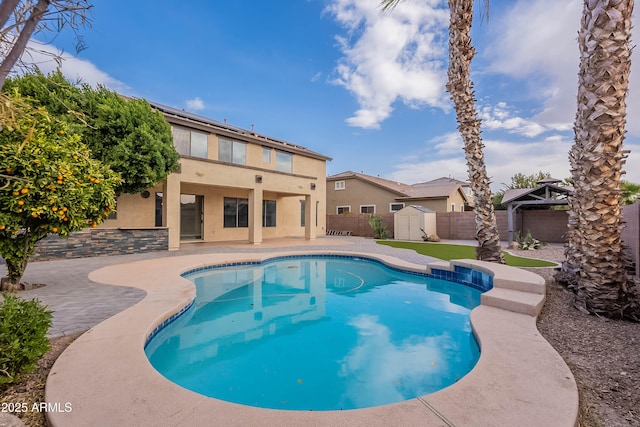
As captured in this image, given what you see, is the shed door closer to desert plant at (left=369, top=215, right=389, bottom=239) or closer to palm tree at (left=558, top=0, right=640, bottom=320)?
desert plant at (left=369, top=215, right=389, bottom=239)

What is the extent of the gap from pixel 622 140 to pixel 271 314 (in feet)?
22.7

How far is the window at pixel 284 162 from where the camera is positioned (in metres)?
19.8

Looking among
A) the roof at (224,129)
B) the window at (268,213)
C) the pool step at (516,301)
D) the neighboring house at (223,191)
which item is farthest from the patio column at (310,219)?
the pool step at (516,301)

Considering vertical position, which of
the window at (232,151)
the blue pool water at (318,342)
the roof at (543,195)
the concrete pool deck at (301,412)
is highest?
the window at (232,151)

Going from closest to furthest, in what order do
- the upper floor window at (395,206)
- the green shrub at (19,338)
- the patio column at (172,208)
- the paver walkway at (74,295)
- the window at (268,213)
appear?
the green shrub at (19,338)
the paver walkway at (74,295)
the patio column at (172,208)
the window at (268,213)
the upper floor window at (395,206)

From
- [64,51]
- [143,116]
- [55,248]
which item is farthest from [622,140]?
[55,248]

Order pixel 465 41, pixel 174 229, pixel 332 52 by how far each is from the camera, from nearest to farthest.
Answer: pixel 465 41, pixel 174 229, pixel 332 52

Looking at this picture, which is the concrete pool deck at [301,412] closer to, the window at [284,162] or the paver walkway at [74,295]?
the paver walkway at [74,295]

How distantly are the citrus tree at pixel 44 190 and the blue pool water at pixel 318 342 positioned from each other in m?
3.05

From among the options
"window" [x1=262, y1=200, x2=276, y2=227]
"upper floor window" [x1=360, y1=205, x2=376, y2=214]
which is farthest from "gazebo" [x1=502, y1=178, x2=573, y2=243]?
"window" [x1=262, y1=200, x2=276, y2=227]

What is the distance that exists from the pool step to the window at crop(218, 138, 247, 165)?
14813 millimetres

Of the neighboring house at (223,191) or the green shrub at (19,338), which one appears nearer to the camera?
the green shrub at (19,338)

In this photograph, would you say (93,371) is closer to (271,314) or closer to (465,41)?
(271,314)

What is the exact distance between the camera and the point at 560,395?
2.52m
